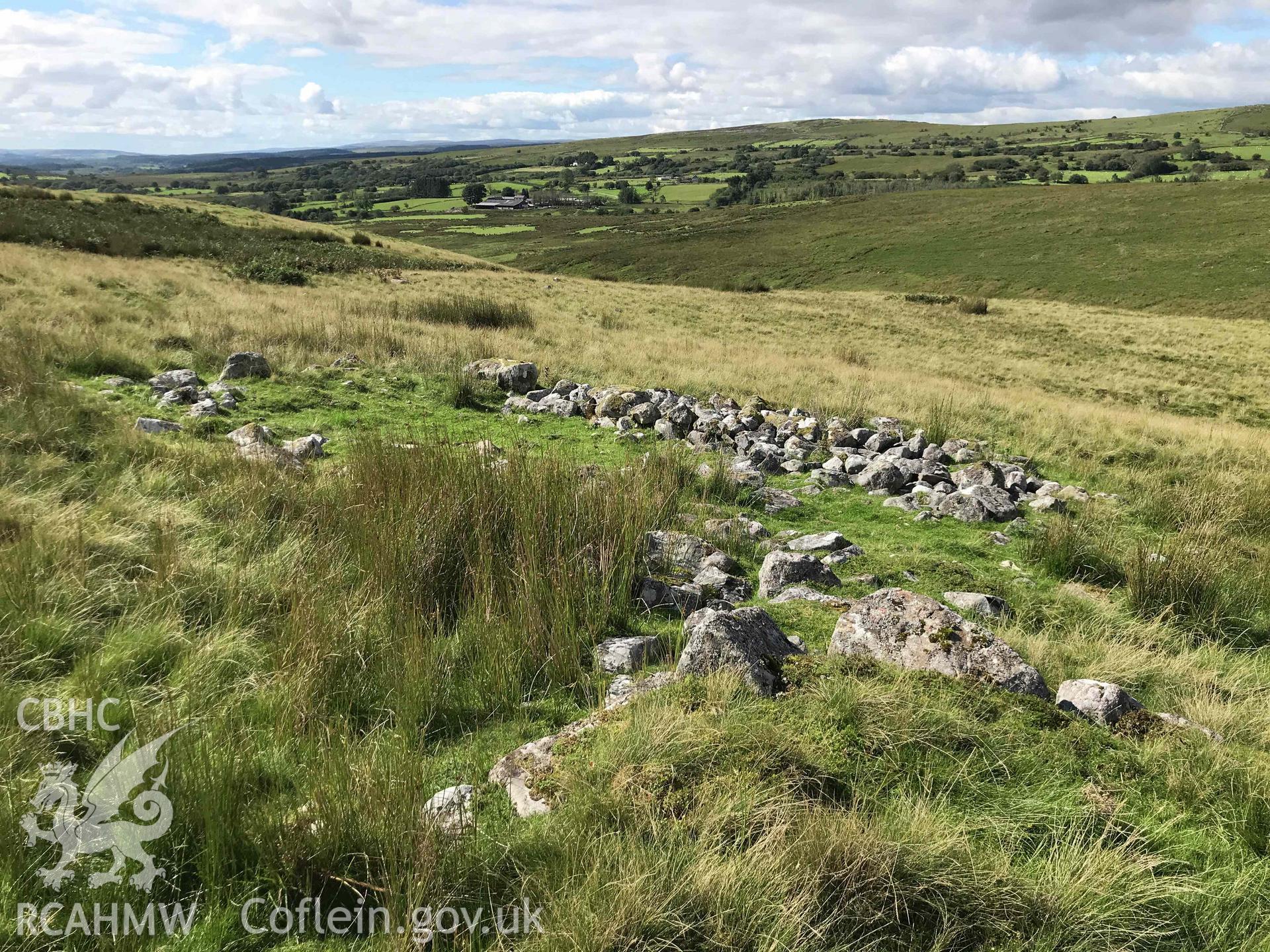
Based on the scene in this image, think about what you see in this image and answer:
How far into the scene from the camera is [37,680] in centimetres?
324

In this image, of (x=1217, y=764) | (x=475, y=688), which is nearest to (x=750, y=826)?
(x=475, y=688)

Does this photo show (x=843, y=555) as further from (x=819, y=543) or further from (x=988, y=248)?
(x=988, y=248)

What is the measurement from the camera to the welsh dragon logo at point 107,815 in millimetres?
2262

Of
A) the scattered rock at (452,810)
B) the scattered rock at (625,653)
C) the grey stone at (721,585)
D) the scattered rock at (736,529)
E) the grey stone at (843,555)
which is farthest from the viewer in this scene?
the scattered rock at (736,529)

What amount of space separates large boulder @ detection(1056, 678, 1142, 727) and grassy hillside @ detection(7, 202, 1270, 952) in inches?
6.5

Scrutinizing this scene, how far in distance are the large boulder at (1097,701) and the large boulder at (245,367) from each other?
11932 millimetres

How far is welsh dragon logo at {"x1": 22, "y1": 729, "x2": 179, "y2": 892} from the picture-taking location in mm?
2262

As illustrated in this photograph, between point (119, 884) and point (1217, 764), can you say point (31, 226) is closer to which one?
point (119, 884)

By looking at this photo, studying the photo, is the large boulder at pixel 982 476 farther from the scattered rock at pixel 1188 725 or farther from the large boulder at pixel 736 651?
the large boulder at pixel 736 651

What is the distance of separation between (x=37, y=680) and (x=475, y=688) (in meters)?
2.01

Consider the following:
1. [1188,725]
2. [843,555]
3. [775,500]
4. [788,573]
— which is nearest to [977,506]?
[775,500]

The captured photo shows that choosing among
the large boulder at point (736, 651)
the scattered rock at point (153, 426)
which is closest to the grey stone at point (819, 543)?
the large boulder at point (736, 651)

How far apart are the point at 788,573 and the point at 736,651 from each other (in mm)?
1981

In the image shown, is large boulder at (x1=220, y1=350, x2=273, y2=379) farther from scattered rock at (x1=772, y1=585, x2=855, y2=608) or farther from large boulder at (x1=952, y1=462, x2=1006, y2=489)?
large boulder at (x1=952, y1=462, x2=1006, y2=489)
